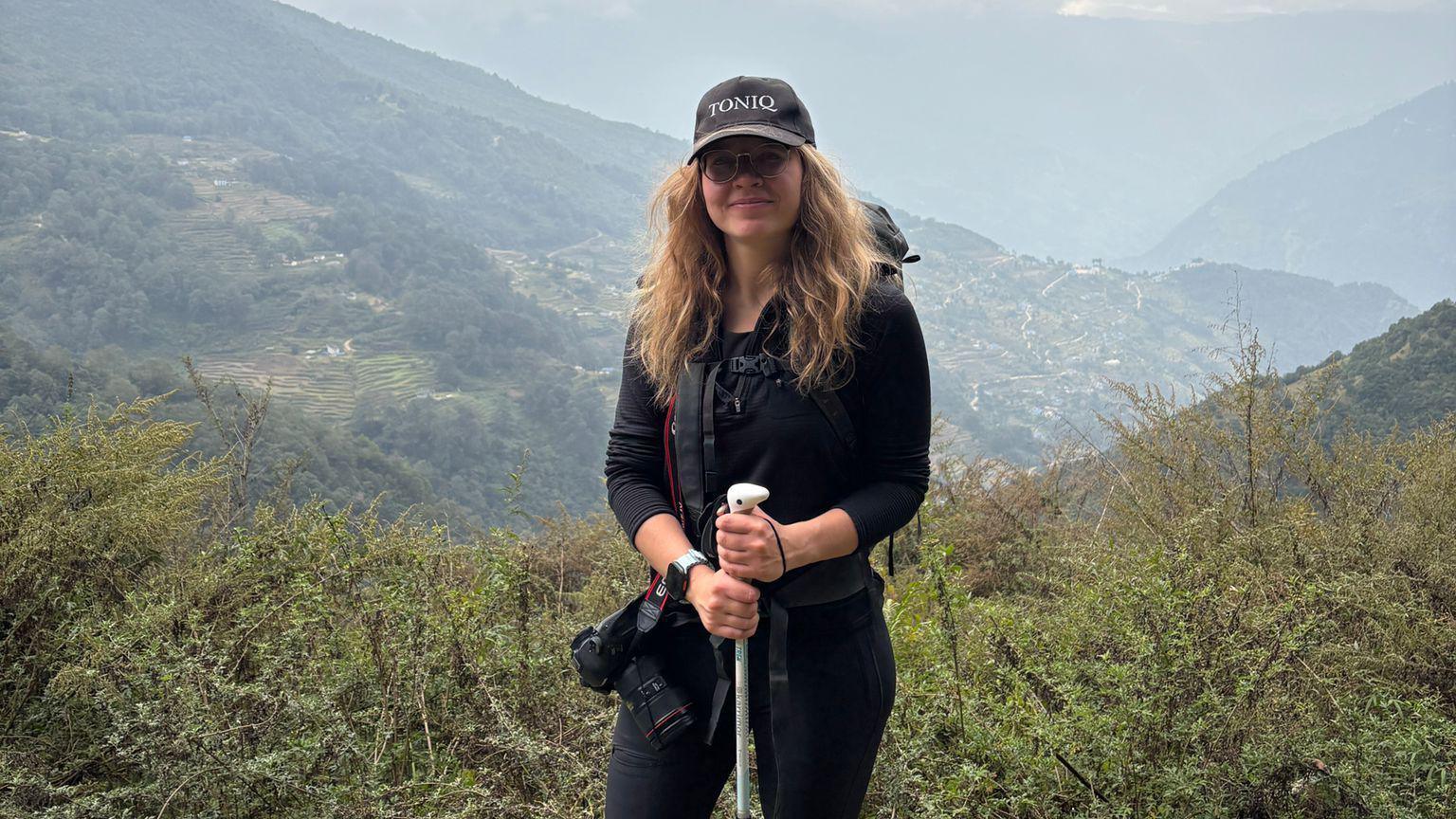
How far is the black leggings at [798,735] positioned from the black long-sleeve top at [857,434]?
156 mm

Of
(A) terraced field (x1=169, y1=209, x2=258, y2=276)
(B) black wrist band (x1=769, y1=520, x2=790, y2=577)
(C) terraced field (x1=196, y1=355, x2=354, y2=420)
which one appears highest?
(B) black wrist band (x1=769, y1=520, x2=790, y2=577)

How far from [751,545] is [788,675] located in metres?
0.31

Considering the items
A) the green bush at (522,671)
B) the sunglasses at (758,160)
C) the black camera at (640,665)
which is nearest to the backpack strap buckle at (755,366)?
the sunglasses at (758,160)

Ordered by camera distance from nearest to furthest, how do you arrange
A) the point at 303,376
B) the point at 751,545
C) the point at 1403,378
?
the point at 751,545 → the point at 1403,378 → the point at 303,376

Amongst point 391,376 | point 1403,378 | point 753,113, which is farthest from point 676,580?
point 391,376

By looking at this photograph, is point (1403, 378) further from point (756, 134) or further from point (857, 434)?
point (756, 134)

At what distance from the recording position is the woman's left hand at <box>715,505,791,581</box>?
1.48m

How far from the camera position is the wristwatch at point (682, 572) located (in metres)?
1.59

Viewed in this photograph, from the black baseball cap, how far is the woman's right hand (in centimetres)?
82

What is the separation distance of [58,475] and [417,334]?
76.1m

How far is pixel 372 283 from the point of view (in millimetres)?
83438

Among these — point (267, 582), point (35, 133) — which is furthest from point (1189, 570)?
point (35, 133)

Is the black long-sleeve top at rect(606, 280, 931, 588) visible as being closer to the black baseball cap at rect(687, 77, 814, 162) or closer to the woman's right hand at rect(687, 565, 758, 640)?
the woman's right hand at rect(687, 565, 758, 640)

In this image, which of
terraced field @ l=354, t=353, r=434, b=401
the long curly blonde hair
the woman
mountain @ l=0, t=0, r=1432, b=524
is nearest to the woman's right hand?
the woman
